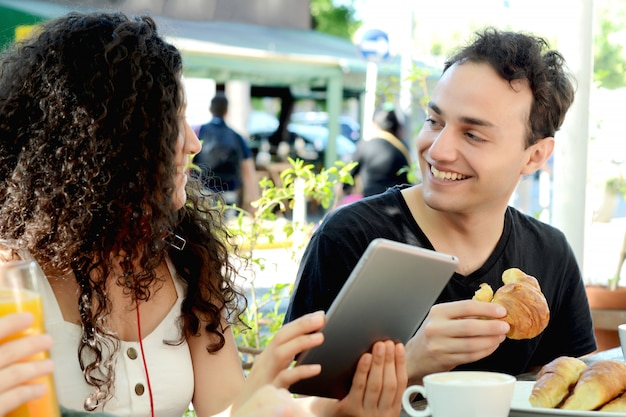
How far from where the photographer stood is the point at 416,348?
194cm

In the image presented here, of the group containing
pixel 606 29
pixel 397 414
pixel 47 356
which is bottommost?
pixel 606 29

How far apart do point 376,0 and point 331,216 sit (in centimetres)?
1895

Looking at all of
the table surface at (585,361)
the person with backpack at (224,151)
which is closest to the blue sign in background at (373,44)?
the person with backpack at (224,151)

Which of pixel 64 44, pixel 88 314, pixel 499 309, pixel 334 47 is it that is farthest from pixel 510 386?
pixel 334 47

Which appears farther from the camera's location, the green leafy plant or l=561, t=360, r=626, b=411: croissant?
the green leafy plant

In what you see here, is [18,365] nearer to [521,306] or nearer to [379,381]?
[379,381]

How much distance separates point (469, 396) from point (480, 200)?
1100mm

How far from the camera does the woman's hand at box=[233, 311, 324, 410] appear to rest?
5.24ft

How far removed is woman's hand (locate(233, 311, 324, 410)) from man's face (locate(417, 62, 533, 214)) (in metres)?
1.00

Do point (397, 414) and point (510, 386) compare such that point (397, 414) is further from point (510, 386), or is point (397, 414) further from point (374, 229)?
point (374, 229)

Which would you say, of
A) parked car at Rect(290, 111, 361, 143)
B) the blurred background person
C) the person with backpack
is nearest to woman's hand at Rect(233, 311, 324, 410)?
the blurred background person

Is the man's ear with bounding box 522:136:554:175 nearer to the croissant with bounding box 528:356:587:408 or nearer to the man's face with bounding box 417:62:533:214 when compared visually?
the man's face with bounding box 417:62:533:214

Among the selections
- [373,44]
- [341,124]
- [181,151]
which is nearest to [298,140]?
[341,124]

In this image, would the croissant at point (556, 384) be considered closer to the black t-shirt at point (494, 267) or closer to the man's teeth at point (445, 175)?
the black t-shirt at point (494, 267)
